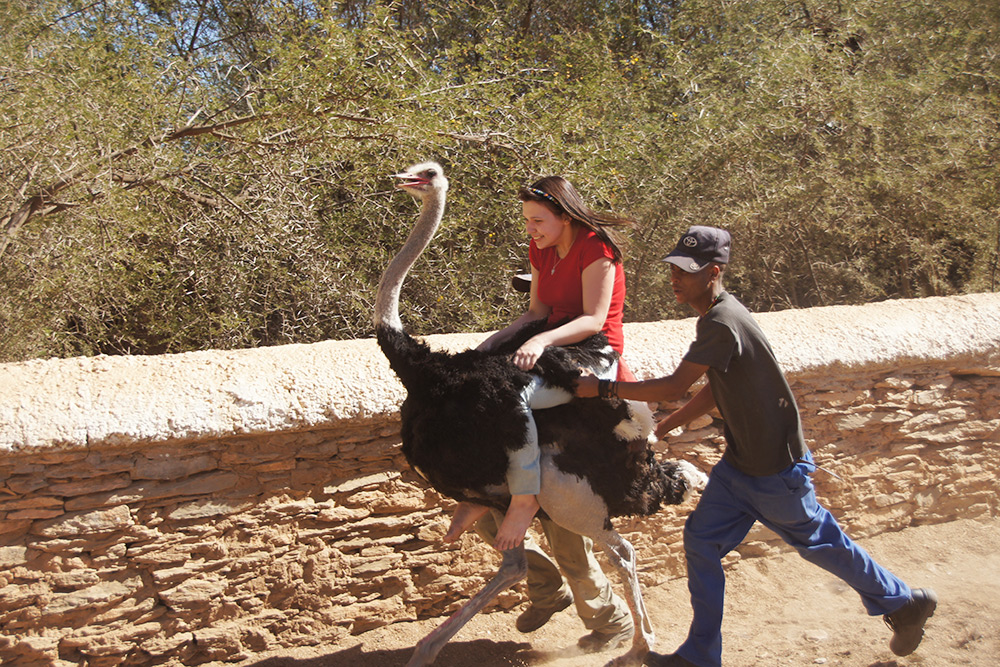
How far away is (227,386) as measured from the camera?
132 inches

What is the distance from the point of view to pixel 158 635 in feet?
11.0

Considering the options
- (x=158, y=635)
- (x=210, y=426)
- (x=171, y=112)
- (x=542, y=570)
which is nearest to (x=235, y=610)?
(x=158, y=635)

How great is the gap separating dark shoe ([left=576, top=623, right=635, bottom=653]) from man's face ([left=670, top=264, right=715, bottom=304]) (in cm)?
155

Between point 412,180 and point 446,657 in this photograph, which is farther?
point 446,657

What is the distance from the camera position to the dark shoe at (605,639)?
11.8ft

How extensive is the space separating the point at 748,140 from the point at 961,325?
324 cm

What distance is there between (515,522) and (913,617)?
152 cm

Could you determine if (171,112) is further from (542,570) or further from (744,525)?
(744,525)

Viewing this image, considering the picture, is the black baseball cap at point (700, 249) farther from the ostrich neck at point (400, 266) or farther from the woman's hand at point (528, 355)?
the ostrich neck at point (400, 266)

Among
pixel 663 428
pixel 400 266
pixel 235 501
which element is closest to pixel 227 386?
pixel 235 501

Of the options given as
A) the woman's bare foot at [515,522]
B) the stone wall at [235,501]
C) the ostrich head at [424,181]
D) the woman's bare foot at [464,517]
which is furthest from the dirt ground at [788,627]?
the ostrich head at [424,181]

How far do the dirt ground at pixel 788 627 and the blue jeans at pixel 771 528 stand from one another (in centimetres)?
64

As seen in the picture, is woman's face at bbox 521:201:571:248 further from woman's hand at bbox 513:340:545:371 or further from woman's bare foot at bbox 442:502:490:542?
woman's bare foot at bbox 442:502:490:542

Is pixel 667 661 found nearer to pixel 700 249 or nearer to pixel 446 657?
pixel 446 657
